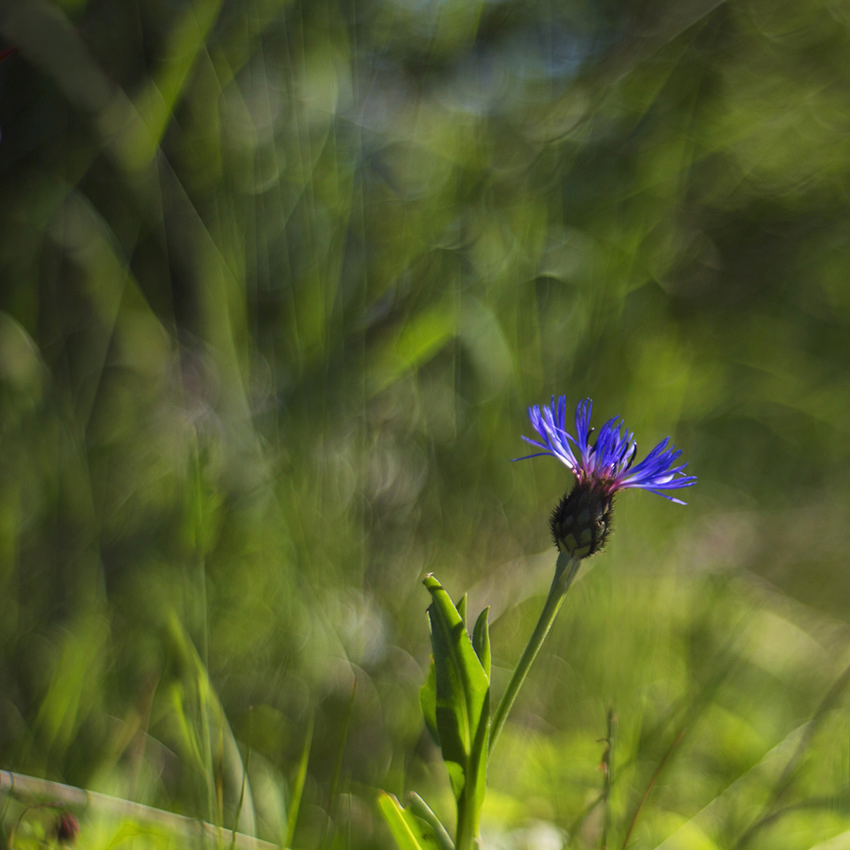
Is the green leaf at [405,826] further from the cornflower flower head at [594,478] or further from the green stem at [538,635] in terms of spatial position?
the cornflower flower head at [594,478]

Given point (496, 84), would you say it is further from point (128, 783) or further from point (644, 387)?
point (128, 783)

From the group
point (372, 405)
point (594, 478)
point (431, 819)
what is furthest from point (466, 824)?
point (372, 405)

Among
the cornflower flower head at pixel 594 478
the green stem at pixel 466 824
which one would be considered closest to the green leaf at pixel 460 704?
the green stem at pixel 466 824

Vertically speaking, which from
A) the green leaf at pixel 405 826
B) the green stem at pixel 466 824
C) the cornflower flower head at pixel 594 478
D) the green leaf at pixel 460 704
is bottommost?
the green leaf at pixel 405 826

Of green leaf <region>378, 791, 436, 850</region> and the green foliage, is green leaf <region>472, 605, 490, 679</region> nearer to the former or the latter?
the green foliage

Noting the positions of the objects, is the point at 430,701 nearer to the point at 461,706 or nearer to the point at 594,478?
the point at 461,706

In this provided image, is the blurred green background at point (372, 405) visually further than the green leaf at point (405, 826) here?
Yes
